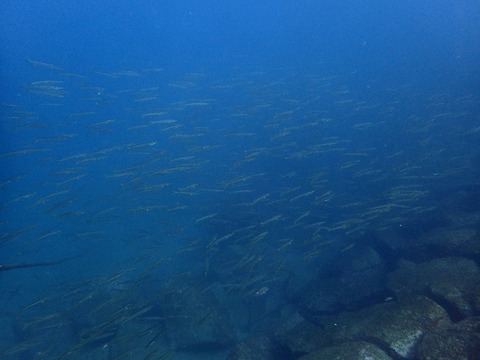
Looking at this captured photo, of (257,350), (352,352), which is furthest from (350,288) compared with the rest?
(352,352)

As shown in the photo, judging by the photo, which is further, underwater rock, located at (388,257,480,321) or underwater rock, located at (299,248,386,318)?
underwater rock, located at (299,248,386,318)

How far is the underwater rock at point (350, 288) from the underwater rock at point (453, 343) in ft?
7.54

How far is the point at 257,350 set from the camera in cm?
641

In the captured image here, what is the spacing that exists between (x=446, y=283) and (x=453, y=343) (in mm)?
1517

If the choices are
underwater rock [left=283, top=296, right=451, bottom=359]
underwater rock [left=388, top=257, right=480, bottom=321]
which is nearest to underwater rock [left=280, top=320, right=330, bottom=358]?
underwater rock [left=283, top=296, right=451, bottom=359]

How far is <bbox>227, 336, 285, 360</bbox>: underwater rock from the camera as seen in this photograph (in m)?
6.30

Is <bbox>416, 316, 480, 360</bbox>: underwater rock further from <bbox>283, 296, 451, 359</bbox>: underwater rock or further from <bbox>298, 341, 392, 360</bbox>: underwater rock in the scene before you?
<bbox>298, 341, 392, 360</bbox>: underwater rock

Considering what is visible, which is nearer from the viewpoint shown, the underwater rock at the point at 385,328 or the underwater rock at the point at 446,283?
the underwater rock at the point at 385,328

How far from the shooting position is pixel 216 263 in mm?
9891

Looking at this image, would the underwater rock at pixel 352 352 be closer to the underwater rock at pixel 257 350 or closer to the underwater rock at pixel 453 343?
the underwater rock at pixel 453 343

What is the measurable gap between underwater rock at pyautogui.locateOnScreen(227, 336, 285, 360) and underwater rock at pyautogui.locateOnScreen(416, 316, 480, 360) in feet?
9.46

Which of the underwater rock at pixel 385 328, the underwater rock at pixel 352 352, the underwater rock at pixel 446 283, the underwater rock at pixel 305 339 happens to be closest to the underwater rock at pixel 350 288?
the underwater rock at pixel 446 283

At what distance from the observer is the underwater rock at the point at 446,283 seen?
5047 millimetres

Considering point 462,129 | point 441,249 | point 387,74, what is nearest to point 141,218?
point 441,249
